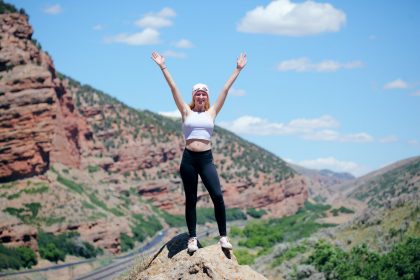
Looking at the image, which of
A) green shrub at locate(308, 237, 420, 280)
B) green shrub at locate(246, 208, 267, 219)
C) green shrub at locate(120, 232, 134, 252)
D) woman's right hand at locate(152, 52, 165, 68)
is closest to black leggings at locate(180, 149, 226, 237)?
woman's right hand at locate(152, 52, 165, 68)

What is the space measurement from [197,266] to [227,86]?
2892 mm

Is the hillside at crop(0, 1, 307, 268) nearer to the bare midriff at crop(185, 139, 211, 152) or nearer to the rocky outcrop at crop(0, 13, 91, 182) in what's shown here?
the rocky outcrop at crop(0, 13, 91, 182)

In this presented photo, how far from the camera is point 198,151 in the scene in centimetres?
974

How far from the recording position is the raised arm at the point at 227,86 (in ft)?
33.1

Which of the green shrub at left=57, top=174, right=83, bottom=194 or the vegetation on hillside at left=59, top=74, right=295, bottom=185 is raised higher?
the vegetation on hillside at left=59, top=74, right=295, bottom=185

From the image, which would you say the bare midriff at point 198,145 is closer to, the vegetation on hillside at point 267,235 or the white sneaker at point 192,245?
the white sneaker at point 192,245

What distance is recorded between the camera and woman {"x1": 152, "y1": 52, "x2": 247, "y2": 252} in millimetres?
9758

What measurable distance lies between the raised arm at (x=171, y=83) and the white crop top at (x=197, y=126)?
0.23 meters

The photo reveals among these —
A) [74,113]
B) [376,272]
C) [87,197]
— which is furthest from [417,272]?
[74,113]

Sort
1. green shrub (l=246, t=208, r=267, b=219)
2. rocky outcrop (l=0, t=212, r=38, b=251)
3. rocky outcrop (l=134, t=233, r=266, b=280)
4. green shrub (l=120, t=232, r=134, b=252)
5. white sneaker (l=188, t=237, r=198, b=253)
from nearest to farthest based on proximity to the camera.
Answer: rocky outcrop (l=134, t=233, r=266, b=280), white sneaker (l=188, t=237, r=198, b=253), rocky outcrop (l=0, t=212, r=38, b=251), green shrub (l=120, t=232, r=134, b=252), green shrub (l=246, t=208, r=267, b=219)

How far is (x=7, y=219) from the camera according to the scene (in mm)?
59375

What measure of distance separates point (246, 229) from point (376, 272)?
2257 inches

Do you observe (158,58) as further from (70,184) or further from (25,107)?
(70,184)

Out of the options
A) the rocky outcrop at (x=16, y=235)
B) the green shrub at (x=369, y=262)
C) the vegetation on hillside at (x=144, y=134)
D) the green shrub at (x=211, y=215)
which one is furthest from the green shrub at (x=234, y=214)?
the green shrub at (x=369, y=262)
